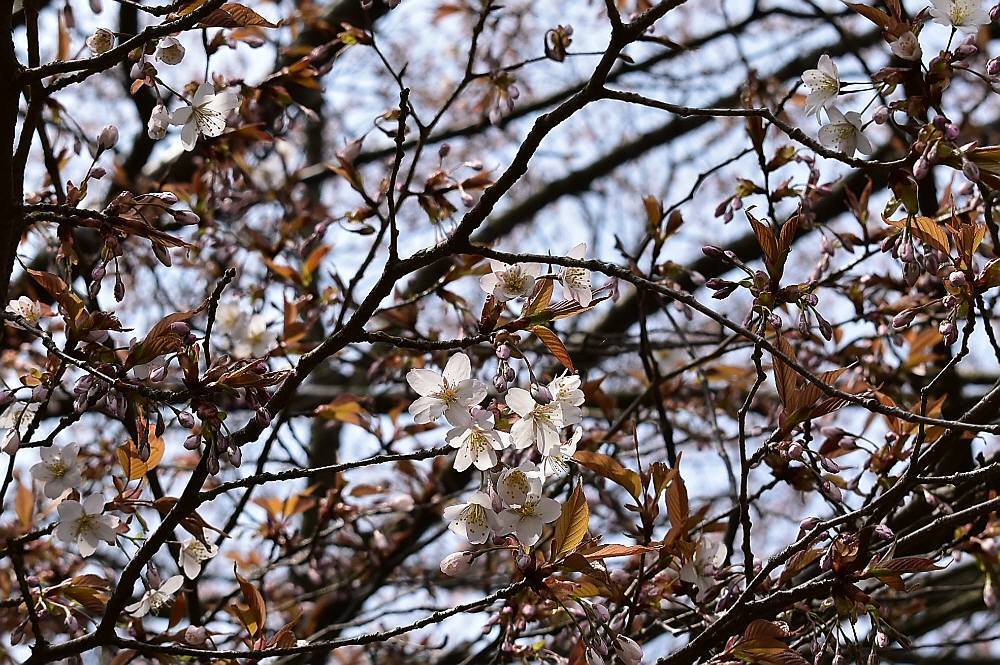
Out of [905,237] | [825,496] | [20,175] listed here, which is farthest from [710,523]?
[20,175]

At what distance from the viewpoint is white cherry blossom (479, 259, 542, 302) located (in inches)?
55.7

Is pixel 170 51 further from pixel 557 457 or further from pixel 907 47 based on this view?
pixel 907 47

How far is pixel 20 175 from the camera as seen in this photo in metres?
1.51

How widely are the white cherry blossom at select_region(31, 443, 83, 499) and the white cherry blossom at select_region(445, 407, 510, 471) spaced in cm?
67

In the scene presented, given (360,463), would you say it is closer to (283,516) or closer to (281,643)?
(281,643)

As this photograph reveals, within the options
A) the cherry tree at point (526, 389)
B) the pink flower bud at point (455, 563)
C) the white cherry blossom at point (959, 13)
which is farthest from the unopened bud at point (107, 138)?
the white cherry blossom at point (959, 13)

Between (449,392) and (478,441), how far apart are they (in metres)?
0.08

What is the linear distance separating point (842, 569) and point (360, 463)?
68 centimetres

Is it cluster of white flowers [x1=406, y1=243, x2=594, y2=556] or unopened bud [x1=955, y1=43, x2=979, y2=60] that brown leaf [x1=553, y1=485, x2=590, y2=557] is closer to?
cluster of white flowers [x1=406, y1=243, x2=594, y2=556]

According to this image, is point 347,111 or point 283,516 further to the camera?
point 347,111

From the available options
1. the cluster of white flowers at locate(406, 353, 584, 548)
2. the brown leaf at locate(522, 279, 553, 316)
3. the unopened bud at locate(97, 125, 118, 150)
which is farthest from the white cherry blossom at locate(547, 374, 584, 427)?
the unopened bud at locate(97, 125, 118, 150)

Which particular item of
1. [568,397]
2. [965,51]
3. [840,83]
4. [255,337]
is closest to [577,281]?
[568,397]

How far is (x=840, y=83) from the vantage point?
4.77ft

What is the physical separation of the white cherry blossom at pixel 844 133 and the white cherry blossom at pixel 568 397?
0.53 m
